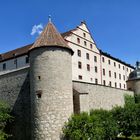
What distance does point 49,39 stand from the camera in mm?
28500

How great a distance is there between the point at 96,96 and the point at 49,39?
10490 mm

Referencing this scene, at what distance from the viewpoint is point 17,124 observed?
32.5 metres

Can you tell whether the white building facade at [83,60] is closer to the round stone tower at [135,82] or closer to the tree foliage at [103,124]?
the round stone tower at [135,82]

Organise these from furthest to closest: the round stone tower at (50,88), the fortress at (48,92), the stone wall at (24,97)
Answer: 1. the stone wall at (24,97)
2. the fortress at (48,92)
3. the round stone tower at (50,88)

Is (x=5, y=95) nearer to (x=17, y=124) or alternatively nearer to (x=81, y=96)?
(x=17, y=124)

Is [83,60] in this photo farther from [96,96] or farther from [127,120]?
[127,120]

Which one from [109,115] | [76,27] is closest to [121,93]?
[109,115]

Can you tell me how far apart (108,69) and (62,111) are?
3644cm

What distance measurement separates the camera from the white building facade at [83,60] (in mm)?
50381

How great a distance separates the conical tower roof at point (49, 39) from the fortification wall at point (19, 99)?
493 cm

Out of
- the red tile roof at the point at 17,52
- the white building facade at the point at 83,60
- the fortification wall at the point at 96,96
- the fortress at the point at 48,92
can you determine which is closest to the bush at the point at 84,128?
the fortress at the point at 48,92

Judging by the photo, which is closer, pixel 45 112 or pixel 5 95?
pixel 45 112

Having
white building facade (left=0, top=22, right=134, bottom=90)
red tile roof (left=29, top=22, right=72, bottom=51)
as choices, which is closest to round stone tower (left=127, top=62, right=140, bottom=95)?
white building facade (left=0, top=22, right=134, bottom=90)

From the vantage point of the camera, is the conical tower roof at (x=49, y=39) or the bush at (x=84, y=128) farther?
the conical tower roof at (x=49, y=39)
